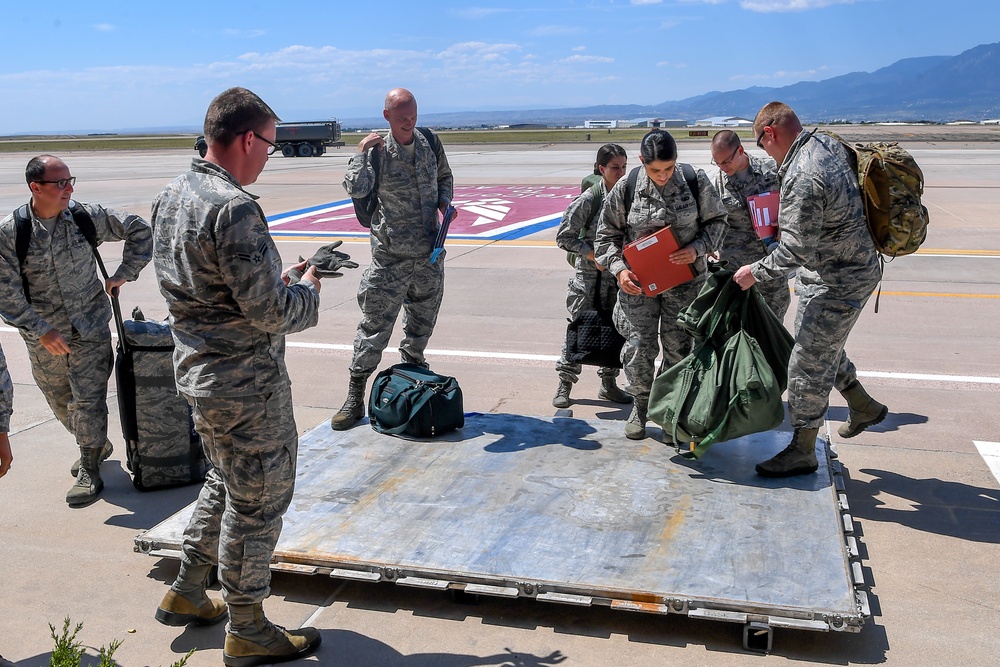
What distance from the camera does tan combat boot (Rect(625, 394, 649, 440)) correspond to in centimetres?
545

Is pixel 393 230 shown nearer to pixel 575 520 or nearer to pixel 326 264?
pixel 575 520

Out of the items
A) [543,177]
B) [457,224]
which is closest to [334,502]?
[457,224]

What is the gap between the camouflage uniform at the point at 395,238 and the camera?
19.7ft

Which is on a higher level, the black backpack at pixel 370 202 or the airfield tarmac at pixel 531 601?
the black backpack at pixel 370 202

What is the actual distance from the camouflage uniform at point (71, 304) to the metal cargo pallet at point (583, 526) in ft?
3.89

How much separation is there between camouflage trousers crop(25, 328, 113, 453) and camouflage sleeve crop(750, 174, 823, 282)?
12.7 ft

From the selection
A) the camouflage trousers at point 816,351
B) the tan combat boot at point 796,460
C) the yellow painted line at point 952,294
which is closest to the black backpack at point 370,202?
the camouflage trousers at point 816,351

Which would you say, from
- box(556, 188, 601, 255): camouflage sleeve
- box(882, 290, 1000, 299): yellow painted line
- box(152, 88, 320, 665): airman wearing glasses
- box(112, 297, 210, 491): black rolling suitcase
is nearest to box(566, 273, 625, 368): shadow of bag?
box(556, 188, 601, 255): camouflage sleeve

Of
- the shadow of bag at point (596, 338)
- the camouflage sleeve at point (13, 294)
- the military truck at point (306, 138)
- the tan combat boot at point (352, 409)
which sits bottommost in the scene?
the tan combat boot at point (352, 409)

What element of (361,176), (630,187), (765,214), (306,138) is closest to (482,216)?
(361,176)

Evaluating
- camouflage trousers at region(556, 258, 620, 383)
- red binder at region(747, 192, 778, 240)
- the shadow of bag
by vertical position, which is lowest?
the shadow of bag

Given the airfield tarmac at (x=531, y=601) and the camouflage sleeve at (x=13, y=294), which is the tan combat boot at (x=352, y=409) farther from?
the camouflage sleeve at (x=13, y=294)

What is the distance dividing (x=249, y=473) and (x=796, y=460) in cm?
300

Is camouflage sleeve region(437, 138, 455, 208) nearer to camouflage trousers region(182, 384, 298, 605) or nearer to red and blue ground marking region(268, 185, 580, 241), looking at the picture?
camouflage trousers region(182, 384, 298, 605)
